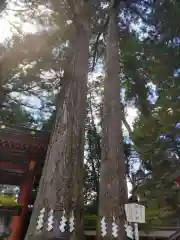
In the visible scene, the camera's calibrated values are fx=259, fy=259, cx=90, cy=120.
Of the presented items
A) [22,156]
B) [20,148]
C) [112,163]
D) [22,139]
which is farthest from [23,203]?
[112,163]

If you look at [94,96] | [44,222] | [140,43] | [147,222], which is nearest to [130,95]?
[140,43]

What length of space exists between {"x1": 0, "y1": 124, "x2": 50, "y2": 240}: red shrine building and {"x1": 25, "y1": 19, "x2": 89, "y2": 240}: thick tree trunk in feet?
2.51

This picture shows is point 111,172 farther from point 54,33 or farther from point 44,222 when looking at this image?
point 54,33

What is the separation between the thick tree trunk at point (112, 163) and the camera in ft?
11.0

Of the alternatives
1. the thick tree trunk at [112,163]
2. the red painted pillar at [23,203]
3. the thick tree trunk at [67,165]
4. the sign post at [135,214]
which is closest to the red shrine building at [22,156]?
the red painted pillar at [23,203]

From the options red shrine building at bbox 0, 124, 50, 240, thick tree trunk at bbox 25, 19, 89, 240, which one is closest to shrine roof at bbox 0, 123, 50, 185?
red shrine building at bbox 0, 124, 50, 240

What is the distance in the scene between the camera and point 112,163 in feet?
12.6

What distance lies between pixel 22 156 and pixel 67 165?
1.63 metres

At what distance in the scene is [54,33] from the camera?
628 cm

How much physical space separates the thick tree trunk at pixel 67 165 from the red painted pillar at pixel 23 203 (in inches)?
51.8

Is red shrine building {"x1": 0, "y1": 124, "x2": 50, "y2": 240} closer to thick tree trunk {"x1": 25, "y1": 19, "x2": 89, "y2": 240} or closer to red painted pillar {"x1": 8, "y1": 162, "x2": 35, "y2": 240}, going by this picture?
red painted pillar {"x1": 8, "y1": 162, "x2": 35, "y2": 240}

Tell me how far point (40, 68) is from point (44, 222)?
3.97 m

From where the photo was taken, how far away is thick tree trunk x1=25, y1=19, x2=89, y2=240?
3.07 metres

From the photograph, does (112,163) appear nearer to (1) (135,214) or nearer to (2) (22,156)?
(1) (135,214)
